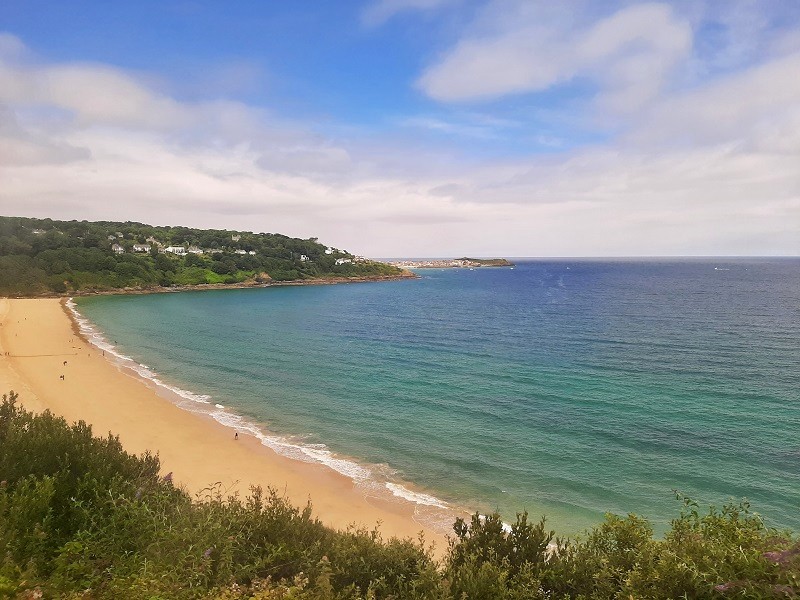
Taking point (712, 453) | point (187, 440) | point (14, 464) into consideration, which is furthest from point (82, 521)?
point (712, 453)

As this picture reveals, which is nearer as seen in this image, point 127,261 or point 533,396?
point 533,396

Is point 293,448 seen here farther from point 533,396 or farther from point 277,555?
point 533,396

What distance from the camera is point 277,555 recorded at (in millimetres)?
10414

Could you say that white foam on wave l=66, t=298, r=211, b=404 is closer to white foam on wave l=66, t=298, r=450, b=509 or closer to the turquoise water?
white foam on wave l=66, t=298, r=450, b=509

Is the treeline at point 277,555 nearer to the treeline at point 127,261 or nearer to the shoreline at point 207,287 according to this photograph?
the shoreline at point 207,287

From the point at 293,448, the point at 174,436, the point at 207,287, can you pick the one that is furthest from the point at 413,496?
the point at 207,287

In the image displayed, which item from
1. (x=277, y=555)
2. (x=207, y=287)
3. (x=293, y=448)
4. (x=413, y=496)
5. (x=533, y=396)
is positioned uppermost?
(x=277, y=555)

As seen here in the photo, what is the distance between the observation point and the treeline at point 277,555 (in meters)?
8.10

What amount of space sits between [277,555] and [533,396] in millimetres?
31383

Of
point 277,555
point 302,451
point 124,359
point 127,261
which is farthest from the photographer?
point 127,261

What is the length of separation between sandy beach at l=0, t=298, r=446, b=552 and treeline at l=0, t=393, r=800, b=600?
2854 mm

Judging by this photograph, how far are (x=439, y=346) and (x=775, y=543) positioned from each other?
4937cm

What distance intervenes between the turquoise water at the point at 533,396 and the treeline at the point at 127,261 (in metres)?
47.3

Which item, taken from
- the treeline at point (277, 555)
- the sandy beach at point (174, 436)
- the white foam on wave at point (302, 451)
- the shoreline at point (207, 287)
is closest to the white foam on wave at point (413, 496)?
the sandy beach at point (174, 436)
